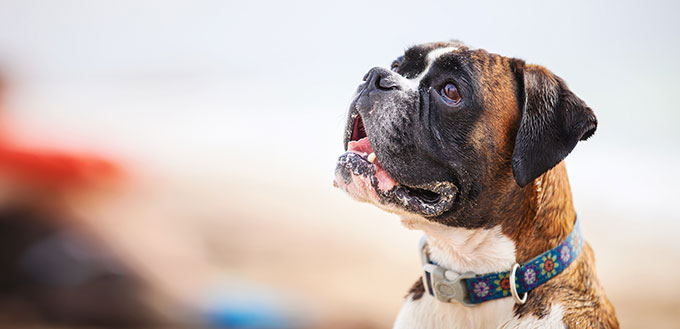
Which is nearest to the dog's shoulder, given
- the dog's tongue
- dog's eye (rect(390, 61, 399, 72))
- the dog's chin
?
the dog's chin

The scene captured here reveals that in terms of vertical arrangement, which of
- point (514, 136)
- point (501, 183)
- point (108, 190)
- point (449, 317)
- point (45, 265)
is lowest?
point (449, 317)

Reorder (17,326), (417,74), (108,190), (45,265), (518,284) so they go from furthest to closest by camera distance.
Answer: (108,190)
(45,265)
(17,326)
(417,74)
(518,284)

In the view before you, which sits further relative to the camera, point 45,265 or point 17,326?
point 45,265

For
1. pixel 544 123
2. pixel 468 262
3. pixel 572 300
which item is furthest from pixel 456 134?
pixel 572 300

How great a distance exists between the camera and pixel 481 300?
215 centimetres

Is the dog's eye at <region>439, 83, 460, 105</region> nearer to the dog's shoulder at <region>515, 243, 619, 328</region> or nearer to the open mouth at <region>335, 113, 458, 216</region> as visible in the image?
the open mouth at <region>335, 113, 458, 216</region>

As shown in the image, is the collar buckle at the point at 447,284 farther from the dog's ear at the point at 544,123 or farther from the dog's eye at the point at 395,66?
the dog's eye at the point at 395,66

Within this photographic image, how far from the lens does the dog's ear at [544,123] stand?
2023mm

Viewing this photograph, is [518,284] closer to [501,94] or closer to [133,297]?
[501,94]

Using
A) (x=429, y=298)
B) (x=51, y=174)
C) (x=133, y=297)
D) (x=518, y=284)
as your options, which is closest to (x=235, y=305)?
(x=133, y=297)

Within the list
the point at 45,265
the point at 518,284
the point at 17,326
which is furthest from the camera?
the point at 45,265

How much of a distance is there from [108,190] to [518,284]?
12.0ft

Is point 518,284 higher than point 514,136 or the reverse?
the reverse

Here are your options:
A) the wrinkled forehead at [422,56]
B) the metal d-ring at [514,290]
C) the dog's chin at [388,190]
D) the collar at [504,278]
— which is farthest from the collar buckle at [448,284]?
the wrinkled forehead at [422,56]
